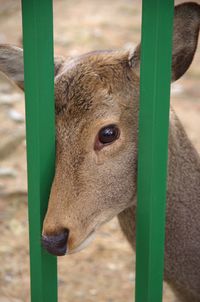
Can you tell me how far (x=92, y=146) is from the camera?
2486 millimetres

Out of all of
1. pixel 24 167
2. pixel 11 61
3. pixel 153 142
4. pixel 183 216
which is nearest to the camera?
pixel 153 142

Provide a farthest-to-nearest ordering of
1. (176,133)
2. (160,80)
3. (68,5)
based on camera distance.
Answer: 1. (68,5)
2. (176,133)
3. (160,80)

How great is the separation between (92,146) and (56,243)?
0.38 m

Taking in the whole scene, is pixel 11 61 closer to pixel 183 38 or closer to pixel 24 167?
pixel 183 38

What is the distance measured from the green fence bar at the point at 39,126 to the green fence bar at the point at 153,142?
307mm

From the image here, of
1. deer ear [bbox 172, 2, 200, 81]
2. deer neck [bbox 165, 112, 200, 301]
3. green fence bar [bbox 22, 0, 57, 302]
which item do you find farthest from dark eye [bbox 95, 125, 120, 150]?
deer neck [bbox 165, 112, 200, 301]

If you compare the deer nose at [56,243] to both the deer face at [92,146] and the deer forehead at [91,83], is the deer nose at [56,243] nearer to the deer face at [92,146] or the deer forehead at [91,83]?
the deer face at [92,146]

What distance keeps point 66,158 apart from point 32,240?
0.32m

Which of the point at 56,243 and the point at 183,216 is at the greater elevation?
the point at 56,243

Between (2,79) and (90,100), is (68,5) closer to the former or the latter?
(2,79)

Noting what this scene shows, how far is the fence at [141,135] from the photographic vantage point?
2.15 meters

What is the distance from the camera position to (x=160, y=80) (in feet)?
7.18

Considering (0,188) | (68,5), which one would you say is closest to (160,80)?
(0,188)

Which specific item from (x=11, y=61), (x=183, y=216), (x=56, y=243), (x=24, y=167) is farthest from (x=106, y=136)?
(x=24, y=167)
